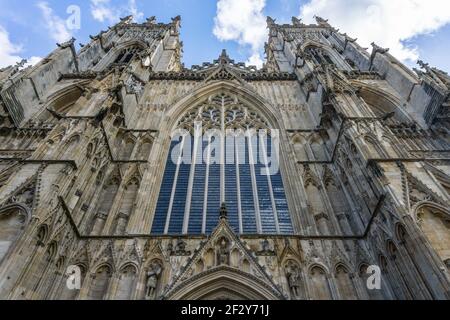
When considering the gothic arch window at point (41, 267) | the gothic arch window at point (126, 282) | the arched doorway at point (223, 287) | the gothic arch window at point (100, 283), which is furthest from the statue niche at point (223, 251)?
the gothic arch window at point (41, 267)

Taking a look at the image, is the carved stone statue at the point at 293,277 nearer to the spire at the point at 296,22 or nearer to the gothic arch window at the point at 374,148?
the gothic arch window at the point at 374,148

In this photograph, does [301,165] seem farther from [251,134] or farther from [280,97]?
[280,97]

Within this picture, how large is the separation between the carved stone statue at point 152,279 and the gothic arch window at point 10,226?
3.39 m

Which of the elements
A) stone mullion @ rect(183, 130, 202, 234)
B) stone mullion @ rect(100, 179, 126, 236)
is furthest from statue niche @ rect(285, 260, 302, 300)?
stone mullion @ rect(100, 179, 126, 236)

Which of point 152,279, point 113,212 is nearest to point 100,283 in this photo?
point 152,279

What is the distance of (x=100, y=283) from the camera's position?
30.3 feet

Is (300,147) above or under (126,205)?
above

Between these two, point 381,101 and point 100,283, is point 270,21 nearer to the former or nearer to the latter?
point 381,101

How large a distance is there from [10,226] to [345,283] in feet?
29.4

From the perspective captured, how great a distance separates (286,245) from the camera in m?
9.91

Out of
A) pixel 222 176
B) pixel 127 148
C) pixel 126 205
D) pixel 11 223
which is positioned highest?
pixel 127 148

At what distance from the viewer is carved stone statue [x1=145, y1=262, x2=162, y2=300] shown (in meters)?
8.64

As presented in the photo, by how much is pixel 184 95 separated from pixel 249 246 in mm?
11403
